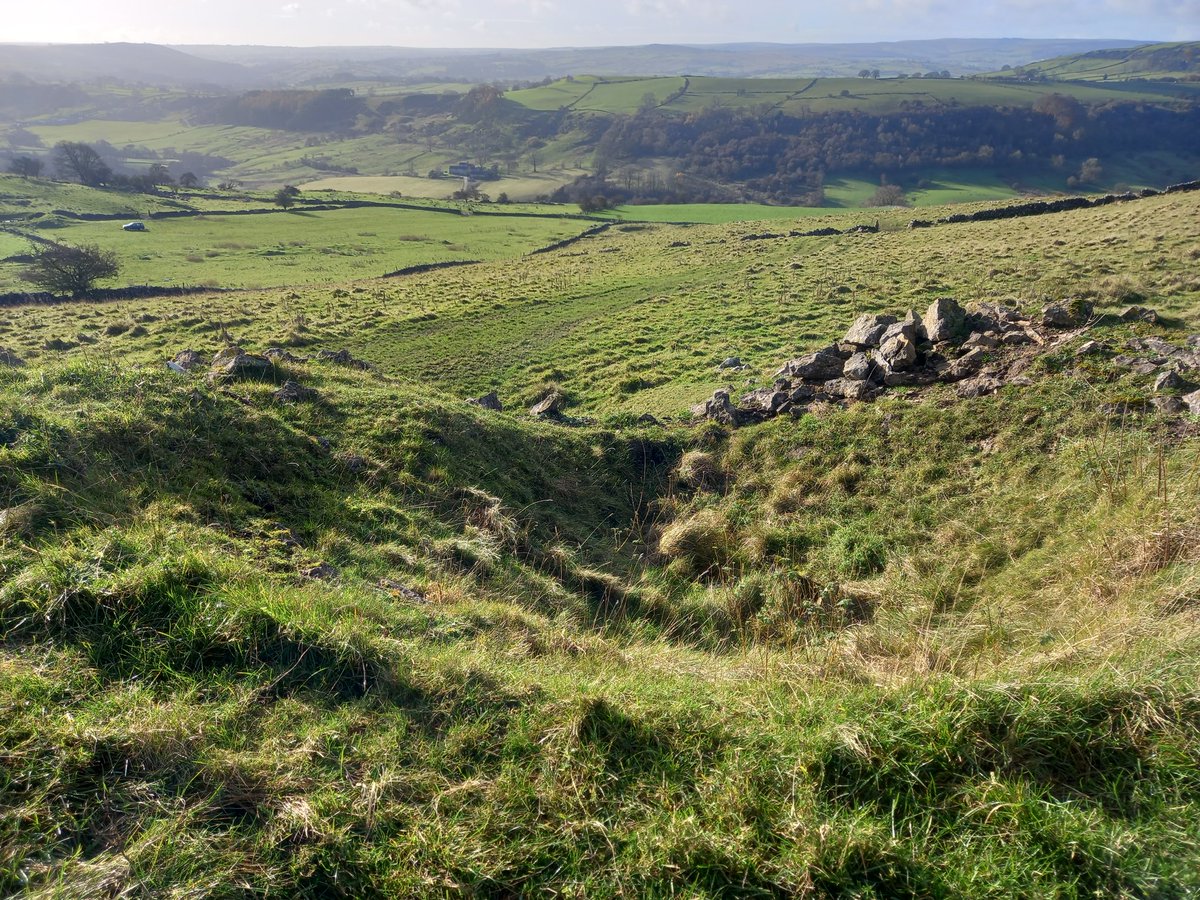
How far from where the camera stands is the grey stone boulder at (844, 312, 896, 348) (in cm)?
1541

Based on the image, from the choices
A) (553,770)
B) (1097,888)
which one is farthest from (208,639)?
(1097,888)

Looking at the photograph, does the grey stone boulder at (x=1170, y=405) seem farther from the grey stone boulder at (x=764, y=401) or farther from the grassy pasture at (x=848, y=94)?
the grassy pasture at (x=848, y=94)

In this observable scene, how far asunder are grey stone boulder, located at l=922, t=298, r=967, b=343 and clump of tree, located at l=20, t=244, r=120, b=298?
159 ft

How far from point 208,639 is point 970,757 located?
16.0ft

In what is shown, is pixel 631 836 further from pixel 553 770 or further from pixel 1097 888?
pixel 1097 888

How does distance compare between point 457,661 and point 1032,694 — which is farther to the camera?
point 457,661

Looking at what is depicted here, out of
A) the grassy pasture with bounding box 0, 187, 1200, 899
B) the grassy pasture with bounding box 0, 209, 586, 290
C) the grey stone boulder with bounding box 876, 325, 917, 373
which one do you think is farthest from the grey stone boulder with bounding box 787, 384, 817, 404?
the grassy pasture with bounding box 0, 209, 586, 290

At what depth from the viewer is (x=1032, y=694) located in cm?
356

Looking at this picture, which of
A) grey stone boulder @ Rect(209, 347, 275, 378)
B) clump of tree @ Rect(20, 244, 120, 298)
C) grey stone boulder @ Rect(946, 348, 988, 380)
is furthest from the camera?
clump of tree @ Rect(20, 244, 120, 298)

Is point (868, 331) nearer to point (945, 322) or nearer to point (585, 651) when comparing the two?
point (945, 322)

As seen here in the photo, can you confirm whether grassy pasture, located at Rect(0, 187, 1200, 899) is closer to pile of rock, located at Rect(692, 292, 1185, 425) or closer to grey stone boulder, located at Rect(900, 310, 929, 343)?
pile of rock, located at Rect(692, 292, 1185, 425)

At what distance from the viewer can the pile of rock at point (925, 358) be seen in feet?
43.1

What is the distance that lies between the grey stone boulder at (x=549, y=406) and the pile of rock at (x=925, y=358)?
4769 mm

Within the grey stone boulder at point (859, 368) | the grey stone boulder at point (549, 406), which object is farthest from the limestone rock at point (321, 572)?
the grey stone boulder at point (859, 368)
